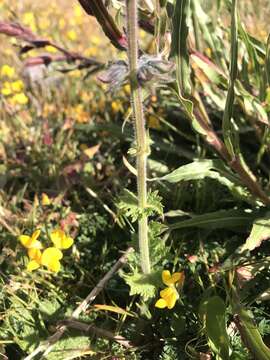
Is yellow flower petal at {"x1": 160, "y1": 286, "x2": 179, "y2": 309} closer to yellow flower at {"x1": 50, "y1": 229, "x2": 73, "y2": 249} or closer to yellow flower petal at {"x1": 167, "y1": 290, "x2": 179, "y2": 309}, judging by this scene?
yellow flower petal at {"x1": 167, "y1": 290, "x2": 179, "y2": 309}

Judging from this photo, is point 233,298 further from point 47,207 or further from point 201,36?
point 201,36

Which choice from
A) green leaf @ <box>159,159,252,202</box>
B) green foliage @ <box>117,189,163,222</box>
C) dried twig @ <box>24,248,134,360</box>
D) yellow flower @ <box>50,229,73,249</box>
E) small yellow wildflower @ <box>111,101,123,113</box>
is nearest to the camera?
green foliage @ <box>117,189,163,222</box>

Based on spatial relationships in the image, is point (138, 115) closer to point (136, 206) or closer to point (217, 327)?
point (136, 206)

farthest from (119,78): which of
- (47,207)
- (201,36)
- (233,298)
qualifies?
(201,36)

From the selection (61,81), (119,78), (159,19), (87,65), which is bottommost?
(61,81)

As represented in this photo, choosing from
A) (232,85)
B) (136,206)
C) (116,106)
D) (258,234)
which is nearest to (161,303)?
(136,206)

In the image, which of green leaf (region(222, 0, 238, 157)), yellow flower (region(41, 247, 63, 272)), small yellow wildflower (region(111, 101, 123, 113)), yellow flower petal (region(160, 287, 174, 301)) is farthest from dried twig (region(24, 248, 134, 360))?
small yellow wildflower (region(111, 101, 123, 113))

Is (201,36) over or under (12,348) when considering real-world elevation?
over
